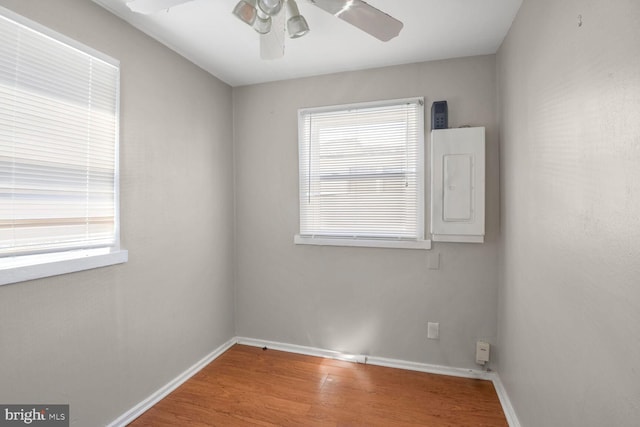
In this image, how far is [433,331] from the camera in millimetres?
2410

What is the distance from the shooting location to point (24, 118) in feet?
4.60

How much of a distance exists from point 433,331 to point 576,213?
1.60m

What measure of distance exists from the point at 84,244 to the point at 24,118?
0.67 metres

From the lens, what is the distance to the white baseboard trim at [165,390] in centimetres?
183

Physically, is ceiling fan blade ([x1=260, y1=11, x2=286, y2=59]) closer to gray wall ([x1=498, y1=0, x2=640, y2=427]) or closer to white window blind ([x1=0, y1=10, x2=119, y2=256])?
white window blind ([x1=0, y1=10, x2=119, y2=256])

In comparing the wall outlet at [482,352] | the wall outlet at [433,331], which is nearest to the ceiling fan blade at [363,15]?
the wall outlet at [433,331]

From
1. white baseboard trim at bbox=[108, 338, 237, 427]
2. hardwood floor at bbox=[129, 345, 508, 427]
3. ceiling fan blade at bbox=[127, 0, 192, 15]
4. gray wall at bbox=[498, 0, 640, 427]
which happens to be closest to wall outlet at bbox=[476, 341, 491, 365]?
hardwood floor at bbox=[129, 345, 508, 427]

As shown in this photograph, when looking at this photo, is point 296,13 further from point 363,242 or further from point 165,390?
point 165,390

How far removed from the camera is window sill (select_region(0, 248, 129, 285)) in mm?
1334

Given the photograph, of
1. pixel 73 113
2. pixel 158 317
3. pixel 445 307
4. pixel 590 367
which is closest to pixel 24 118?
pixel 73 113

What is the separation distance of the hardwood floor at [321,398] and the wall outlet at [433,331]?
299 millimetres

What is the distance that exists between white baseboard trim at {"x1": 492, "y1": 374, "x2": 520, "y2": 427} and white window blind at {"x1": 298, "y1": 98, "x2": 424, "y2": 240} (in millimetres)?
1185

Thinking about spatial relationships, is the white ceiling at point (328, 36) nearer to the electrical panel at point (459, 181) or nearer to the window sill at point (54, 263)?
the electrical panel at point (459, 181)

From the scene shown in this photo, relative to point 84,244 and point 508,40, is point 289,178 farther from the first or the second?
point 508,40
